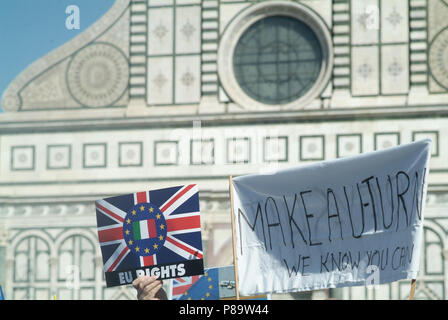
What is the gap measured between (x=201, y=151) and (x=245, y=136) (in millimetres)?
709

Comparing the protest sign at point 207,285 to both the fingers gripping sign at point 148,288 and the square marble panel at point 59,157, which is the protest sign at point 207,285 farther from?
the square marble panel at point 59,157

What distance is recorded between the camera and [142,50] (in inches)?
614

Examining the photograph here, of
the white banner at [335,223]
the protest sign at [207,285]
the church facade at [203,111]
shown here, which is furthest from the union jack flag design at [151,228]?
the church facade at [203,111]

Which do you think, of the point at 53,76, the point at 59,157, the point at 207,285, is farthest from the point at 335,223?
the point at 53,76

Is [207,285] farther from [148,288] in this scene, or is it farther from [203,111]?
[203,111]

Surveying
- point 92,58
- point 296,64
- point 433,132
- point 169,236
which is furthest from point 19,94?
point 169,236

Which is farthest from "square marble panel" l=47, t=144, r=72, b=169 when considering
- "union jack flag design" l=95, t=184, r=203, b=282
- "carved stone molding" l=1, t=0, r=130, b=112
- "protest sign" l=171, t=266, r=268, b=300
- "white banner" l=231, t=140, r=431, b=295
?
"white banner" l=231, t=140, r=431, b=295

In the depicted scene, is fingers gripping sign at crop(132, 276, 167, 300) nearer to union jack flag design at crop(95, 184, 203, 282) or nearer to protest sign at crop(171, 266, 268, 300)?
union jack flag design at crop(95, 184, 203, 282)

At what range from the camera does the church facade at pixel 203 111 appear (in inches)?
587

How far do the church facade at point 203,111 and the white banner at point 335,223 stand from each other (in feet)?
24.9

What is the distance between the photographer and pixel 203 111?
15.2 meters

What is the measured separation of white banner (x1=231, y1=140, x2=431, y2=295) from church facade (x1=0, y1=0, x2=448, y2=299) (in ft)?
24.9

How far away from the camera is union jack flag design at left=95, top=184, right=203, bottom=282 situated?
25.0 feet
